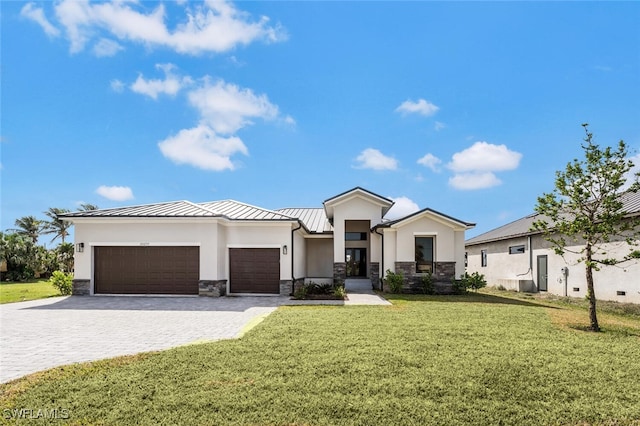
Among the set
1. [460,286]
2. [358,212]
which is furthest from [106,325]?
[460,286]

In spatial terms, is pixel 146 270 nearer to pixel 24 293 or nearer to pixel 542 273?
pixel 24 293

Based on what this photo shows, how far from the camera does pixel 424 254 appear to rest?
19312mm

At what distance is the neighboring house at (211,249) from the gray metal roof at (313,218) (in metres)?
4.18

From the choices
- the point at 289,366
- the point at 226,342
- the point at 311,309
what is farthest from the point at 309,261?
the point at 289,366

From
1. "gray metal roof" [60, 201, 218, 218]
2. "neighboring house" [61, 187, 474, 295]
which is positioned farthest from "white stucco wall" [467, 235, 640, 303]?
"gray metal roof" [60, 201, 218, 218]

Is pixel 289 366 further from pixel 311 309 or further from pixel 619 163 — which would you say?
pixel 619 163

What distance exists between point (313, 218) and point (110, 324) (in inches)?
649

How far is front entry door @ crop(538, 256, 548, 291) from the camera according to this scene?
20.2m

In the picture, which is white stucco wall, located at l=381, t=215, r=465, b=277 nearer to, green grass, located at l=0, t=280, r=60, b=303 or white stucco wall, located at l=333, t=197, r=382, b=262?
white stucco wall, located at l=333, t=197, r=382, b=262

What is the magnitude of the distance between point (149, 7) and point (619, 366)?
46.2 ft

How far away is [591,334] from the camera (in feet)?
30.2

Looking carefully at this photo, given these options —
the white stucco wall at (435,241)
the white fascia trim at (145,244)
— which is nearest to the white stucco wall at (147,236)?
the white fascia trim at (145,244)

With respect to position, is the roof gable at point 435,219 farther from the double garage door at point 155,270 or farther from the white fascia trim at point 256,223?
the double garage door at point 155,270

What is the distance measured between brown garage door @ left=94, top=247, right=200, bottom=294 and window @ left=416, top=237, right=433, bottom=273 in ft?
35.0
